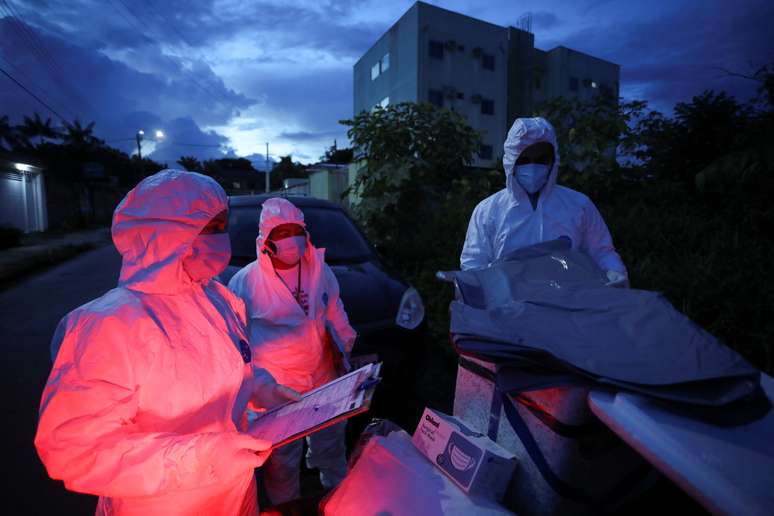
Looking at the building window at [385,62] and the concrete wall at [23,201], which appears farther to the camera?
the building window at [385,62]

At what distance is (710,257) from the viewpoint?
3.66m

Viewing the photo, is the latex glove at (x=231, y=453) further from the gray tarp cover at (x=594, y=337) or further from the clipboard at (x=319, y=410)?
the gray tarp cover at (x=594, y=337)

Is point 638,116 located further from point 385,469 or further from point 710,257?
point 385,469

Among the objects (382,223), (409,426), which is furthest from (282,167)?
(409,426)

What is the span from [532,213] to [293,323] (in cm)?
152

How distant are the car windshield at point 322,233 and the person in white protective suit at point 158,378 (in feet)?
7.43

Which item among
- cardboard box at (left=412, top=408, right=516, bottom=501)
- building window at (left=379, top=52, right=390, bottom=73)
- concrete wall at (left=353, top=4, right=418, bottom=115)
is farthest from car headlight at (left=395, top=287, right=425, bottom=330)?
building window at (left=379, top=52, right=390, bottom=73)

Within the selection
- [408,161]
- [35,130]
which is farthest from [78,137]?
[408,161]

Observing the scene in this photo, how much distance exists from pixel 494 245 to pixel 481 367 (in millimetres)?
1309

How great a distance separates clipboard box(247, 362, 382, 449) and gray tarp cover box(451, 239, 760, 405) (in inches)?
13.4

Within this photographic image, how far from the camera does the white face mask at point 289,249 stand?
2.58 metres

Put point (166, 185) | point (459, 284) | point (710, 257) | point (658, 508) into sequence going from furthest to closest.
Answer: point (710, 257)
point (459, 284)
point (166, 185)
point (658, 508)

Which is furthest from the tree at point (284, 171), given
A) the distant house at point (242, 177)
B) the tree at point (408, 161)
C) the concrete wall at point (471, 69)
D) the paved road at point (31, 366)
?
the tree at point (408, 161)

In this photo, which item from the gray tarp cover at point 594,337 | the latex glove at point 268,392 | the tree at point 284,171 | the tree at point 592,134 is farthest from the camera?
the tree at point 284,171
